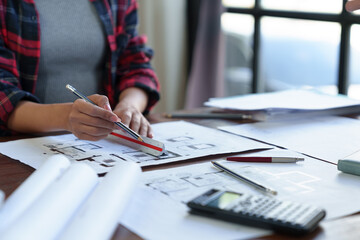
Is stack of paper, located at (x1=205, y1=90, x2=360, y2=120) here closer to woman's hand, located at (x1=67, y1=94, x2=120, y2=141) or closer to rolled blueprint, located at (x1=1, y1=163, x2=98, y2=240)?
woman's hand, located at (x1=67, y1=94, x2=120, y2=141)

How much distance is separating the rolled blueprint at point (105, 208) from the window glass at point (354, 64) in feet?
4.53

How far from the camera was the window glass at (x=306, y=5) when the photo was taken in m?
1.96

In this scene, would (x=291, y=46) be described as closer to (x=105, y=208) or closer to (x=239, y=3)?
(x=239, y=3)

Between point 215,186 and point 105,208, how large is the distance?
0.72 feet

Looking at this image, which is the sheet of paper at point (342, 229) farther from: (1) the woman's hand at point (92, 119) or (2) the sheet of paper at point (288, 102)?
(2) the sheet of paper at point (288, 102)

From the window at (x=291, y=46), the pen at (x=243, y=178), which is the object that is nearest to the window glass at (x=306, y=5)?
the window at (x=291, y=46)

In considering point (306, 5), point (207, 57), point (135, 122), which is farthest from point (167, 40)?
point (135, 122)

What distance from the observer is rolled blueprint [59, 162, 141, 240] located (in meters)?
0.57

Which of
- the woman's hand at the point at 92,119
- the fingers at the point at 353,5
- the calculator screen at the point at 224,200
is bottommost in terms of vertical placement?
the calculator screen at the point at 224,200

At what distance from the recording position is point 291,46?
2.41m

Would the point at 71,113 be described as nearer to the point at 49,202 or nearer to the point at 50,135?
the point at 50,135

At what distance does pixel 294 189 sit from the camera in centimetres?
77

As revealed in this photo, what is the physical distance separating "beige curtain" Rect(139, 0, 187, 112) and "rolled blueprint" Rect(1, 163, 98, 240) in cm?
183

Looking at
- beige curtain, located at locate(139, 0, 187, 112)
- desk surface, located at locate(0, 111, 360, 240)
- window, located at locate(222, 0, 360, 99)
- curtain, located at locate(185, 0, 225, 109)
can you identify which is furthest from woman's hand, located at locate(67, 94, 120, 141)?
beige curtain, located at locate(139, 0, 187, 112)
